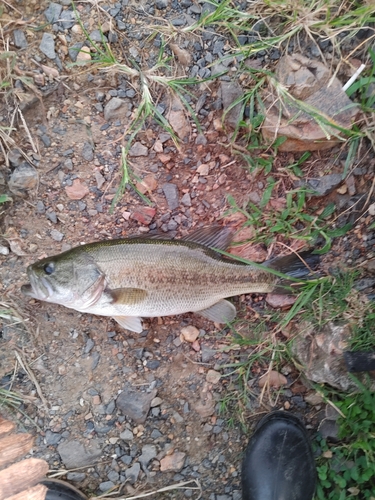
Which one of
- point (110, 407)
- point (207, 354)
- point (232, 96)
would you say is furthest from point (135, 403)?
point (232, 96)

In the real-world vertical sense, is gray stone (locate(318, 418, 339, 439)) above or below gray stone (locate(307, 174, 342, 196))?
below

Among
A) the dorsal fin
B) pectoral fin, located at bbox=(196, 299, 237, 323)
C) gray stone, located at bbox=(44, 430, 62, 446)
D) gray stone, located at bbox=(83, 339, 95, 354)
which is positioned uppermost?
the dorsal fin

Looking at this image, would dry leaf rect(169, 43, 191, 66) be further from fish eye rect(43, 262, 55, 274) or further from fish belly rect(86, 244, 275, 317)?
fish eye rect(43, 262, 55, 274)

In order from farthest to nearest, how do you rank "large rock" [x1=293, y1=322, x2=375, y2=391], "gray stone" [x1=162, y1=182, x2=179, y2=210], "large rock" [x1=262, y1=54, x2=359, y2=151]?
1. "gray stone" [x1=162, y1=182, x2=179, y2=210]
2. "large rock" [x1=293, y1=322, x2=375, y2=391]
3. "large rock" [x1=262, y1=54, x2=359, y2=151]

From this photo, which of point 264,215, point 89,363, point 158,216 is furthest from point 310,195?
point 89,363

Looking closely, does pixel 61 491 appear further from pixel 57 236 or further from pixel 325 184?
pixel 325 184

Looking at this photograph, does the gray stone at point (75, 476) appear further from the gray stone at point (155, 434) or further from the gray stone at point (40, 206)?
the gray stone at point (40, 206)

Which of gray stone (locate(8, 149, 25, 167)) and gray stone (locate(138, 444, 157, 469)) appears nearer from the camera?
gray stone (locate(8, 149, 25, 167))

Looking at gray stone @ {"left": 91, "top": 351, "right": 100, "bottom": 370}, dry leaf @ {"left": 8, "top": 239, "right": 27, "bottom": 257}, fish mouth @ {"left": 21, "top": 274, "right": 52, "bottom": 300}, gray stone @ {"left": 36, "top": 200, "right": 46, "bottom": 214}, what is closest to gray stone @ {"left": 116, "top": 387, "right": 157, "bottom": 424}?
gray stone @ {"left": 91, "top": 351, "right": 100, "bottom": 370}
